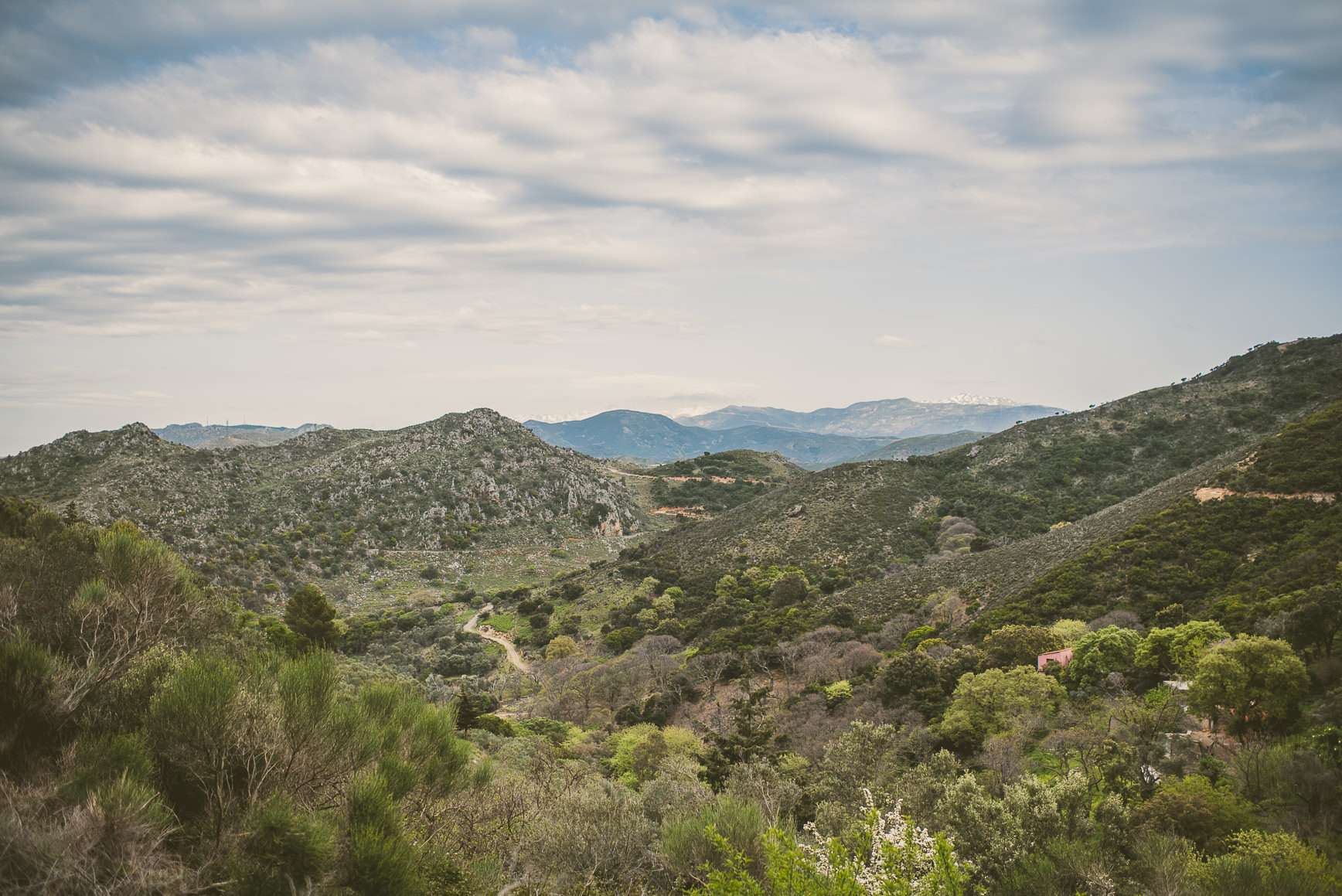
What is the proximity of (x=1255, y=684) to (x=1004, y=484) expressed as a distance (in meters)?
51.2

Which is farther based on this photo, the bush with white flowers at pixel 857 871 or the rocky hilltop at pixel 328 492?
the rocky hilltop at pixel 328 492

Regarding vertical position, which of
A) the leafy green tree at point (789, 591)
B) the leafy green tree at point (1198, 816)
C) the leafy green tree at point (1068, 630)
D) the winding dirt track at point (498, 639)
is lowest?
the winding dirt track at point (498, 639)

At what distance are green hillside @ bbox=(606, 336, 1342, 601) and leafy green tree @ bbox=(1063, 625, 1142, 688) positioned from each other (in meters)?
24.2

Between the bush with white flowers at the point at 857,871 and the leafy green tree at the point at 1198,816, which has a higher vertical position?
the bush with white flowers at the point at 857,871

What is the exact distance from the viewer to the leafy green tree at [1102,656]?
68.7ft

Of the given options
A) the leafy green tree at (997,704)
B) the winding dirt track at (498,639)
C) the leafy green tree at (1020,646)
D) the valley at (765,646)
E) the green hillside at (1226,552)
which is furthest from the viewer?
the winding dirt track at (498,639)

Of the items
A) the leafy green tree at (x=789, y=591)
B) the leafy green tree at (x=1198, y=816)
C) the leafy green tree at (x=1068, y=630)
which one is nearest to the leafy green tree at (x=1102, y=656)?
the leafy green tree at (x=1068, y=630)

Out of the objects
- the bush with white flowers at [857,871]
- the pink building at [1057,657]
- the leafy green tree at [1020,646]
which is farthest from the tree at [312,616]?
the pink building at [1057,657]

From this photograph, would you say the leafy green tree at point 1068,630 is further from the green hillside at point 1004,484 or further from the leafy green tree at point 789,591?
the green hillside at point 1004,484

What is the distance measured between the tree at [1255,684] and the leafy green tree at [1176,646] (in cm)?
233

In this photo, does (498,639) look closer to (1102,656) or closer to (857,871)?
(1102,656)

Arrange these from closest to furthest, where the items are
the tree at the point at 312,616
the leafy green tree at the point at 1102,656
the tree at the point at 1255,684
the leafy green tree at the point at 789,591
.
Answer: the tree at the point at 1255,684 → the leafy green tree at the point at 1102,656 → the tree at the point at 312,616 → the leafy green tree at the point at 789,591

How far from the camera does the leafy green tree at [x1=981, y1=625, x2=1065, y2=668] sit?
24406 mm

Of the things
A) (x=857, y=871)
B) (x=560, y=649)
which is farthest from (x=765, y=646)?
(x=857, y=871)
